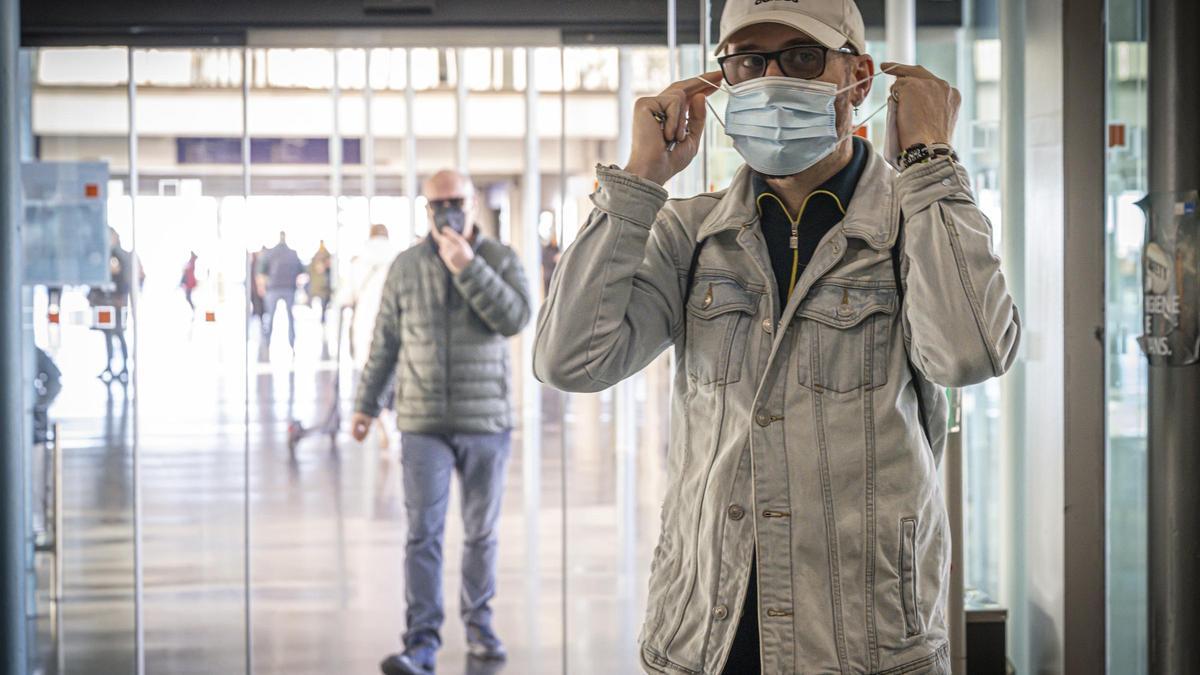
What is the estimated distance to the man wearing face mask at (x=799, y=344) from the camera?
1.73m

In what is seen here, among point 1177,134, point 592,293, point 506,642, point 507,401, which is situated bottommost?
point 506,642

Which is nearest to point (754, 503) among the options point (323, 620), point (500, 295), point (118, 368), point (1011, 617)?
point (1011, 617)

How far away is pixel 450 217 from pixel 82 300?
1438 mm

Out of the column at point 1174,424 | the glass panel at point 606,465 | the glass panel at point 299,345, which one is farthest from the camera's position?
the glass panel at point 606,465

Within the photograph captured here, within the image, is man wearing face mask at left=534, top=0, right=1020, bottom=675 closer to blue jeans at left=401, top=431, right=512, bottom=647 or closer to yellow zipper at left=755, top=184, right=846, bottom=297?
yellow zipper at left=755, top=184, right=846, bottom=297

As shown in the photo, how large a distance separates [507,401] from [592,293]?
3.37 meters

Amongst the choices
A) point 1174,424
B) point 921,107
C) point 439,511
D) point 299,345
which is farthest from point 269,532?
point 921,107

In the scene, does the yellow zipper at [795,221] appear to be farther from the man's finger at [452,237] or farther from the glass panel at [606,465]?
the man's finger at [452,237]

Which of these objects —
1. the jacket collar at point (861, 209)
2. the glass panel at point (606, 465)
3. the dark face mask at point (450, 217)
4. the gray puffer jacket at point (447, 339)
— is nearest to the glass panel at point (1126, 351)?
the glass panel at point (606, 465)

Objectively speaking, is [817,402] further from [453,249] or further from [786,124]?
[453,249]

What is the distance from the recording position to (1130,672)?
14.5ft

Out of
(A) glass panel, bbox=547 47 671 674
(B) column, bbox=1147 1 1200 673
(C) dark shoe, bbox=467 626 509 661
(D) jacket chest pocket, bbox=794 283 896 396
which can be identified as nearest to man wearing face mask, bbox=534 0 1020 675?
(D) jacket chest pocket, bbox=794 283 896 396

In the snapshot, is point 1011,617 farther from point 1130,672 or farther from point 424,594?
point 424,594

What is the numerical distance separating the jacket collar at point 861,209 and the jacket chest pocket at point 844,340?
8 centimetres
